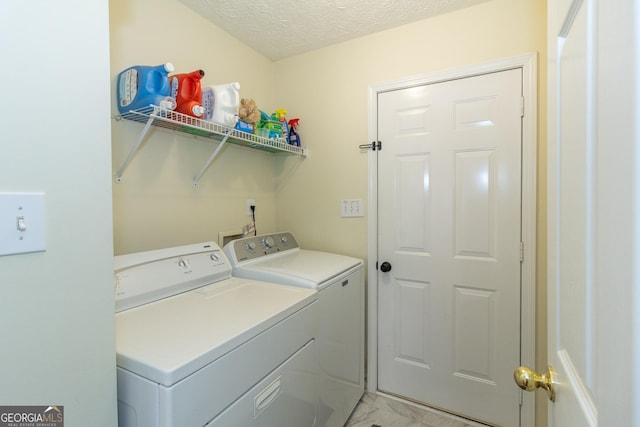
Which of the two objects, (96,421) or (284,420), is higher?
(96,421)

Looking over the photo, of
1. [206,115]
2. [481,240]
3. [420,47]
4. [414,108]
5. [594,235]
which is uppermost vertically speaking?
[420,47]

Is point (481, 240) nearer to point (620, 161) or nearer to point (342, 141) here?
point (342, 141)

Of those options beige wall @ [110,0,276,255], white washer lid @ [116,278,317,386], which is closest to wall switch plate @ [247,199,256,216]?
beige wall @ [110,0,276,255]

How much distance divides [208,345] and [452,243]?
1.52 m

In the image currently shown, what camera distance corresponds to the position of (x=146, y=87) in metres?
1.25

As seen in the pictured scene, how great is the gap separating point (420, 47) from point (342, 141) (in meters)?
0.77

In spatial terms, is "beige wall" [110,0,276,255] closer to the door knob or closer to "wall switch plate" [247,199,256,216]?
"wall switch plate" [247,199,256,216]

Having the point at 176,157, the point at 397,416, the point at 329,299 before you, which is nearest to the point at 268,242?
the point at 329,299

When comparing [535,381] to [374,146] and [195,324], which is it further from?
[374,146]

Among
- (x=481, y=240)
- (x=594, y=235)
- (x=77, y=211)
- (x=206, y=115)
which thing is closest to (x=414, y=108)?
(x=481, y=240)

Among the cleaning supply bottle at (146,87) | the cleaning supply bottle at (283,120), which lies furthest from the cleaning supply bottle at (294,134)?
the cleaning supply bottle at (146,87)

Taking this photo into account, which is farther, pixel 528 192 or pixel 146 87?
pixel 528 192

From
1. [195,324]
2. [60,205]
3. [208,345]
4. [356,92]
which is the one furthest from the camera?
[356,92]

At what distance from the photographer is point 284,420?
1.15 meters
